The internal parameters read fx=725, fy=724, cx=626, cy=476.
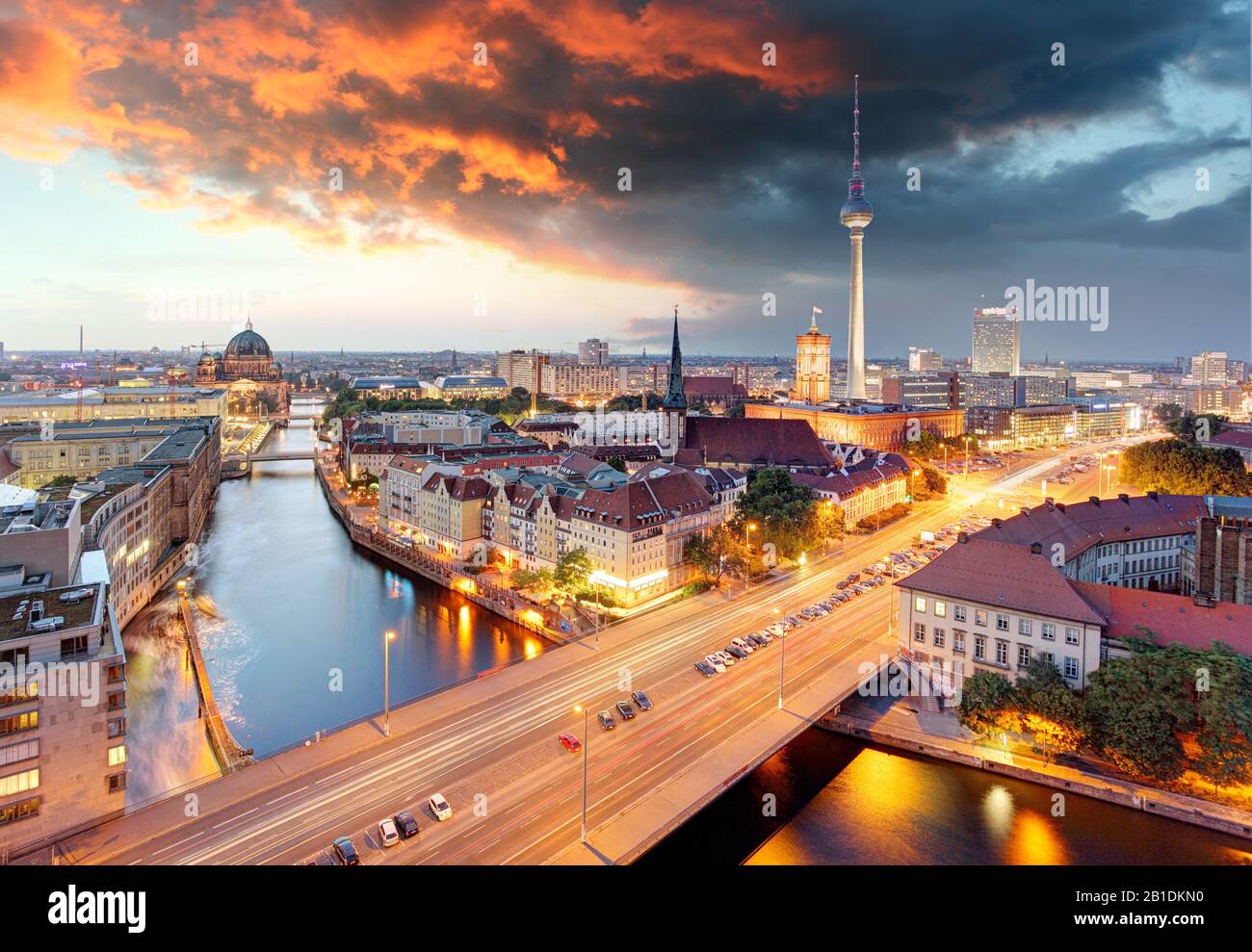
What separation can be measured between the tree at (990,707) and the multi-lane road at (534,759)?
2.94m

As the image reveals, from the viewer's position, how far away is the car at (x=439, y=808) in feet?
36.4

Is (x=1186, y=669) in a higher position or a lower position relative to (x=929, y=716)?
higher

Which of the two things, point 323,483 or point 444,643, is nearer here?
point 444,643

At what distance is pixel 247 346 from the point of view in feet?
315

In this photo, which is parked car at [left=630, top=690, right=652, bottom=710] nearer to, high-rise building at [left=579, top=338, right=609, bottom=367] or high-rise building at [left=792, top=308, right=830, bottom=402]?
high-rise building at [left=792, top=308, right=830, bottom=402]

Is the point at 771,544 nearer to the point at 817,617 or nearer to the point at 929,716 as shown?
the point at 817,617

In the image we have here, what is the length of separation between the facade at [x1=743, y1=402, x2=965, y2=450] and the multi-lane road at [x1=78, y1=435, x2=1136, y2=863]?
125ft

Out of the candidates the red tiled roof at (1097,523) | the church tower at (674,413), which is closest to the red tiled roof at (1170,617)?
the red tiled roof at (1097,523)

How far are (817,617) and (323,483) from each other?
36455mm

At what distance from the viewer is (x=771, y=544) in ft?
83.3

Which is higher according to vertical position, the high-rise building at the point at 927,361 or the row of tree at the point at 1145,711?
the high-rise building at the point at 927,361

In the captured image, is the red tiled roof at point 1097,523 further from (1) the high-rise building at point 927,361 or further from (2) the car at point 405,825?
(1) the high-rise building at point 927,361
